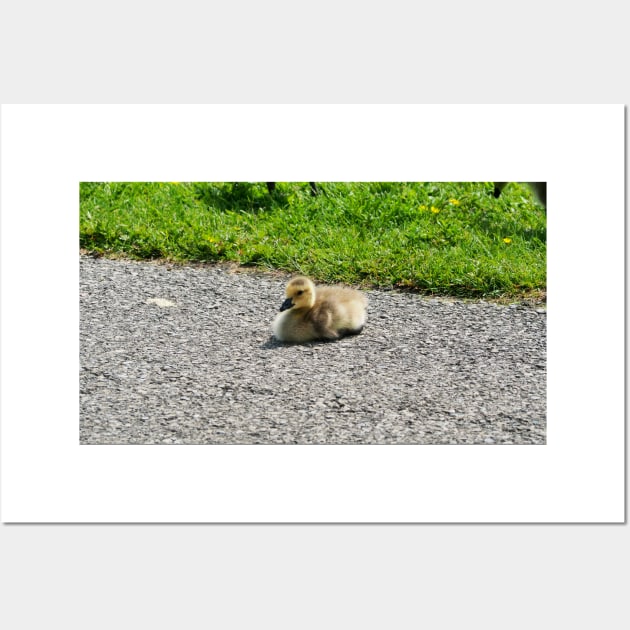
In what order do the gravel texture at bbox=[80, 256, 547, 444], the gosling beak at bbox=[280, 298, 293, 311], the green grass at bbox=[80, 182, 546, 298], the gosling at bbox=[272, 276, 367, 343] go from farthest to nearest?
the green grass at bbox=[80, 182, 546, 298]
the gosling at bbox=[272, 276, 367, 343]
the gosling beak at bbox=[280, 298, 293, 311]
the gravel texture at bbox=[80, 256, 547, 444]

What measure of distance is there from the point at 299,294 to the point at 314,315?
14cm

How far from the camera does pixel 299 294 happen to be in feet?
18.7

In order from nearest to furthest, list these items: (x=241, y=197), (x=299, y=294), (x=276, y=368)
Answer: (x=276, y=368) → (x=299, y=294) → (x=241, y=197)

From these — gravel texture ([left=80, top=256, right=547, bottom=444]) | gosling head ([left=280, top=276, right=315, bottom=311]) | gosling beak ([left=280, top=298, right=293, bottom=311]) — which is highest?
gosling head ([left=280, top=276, right=315, bottom=311])

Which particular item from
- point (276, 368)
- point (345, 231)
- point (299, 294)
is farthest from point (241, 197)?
point (276, 368)

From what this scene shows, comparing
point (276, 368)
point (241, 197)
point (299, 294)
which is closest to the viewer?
point (276, 368)

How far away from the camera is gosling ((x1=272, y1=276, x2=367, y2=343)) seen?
18.8 feet

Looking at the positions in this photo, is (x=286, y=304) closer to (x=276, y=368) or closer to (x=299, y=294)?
(x=299, y=294)

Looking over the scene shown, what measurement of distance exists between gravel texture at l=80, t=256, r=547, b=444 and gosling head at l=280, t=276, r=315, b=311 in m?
0.23

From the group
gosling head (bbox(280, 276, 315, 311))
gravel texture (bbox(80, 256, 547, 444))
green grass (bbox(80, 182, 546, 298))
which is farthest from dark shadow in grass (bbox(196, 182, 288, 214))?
gosling head (bbox(280, 276, 315, 311))

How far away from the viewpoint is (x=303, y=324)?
578cm

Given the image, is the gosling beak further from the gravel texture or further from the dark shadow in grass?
the dark shadow in grass
